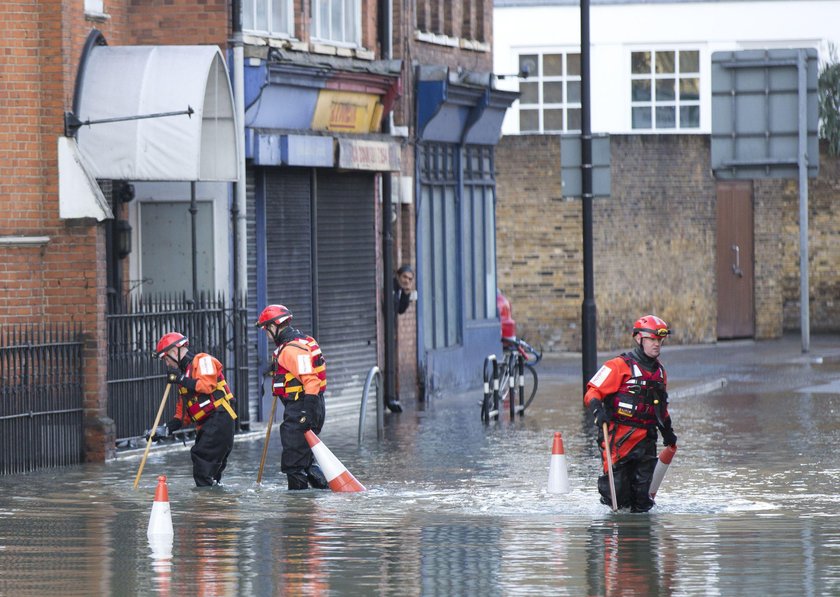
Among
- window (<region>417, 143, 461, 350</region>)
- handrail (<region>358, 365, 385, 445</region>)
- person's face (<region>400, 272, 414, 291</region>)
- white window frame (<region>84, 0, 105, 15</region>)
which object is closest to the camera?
white window frame (<region>84, 0, 105, 15</region>)

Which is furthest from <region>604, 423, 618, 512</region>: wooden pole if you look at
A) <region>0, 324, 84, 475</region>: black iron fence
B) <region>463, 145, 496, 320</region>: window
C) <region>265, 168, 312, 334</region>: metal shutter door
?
<region>463, 145, 496, 320</region>: window

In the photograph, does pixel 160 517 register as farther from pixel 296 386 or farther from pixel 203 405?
pixel 203 405

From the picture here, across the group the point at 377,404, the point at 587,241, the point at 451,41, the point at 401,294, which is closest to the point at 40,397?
the point at 377,404

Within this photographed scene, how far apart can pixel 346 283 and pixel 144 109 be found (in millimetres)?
6179

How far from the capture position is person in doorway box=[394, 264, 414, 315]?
27.1 metres

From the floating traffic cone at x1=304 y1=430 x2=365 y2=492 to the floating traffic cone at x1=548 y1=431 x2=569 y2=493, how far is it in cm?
156

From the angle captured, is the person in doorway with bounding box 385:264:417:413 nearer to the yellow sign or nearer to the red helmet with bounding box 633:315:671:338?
the yellow sign

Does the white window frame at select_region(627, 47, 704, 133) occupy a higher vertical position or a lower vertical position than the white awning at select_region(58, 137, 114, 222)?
higher

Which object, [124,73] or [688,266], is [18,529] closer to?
[124,73]

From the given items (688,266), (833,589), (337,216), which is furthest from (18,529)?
(688,266)

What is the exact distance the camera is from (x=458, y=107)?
2912 cm

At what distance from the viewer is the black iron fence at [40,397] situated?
18312 mm

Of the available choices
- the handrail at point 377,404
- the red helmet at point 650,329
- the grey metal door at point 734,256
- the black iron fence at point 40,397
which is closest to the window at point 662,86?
the grey metal door at point 734,256

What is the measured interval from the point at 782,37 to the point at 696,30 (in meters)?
1.83
